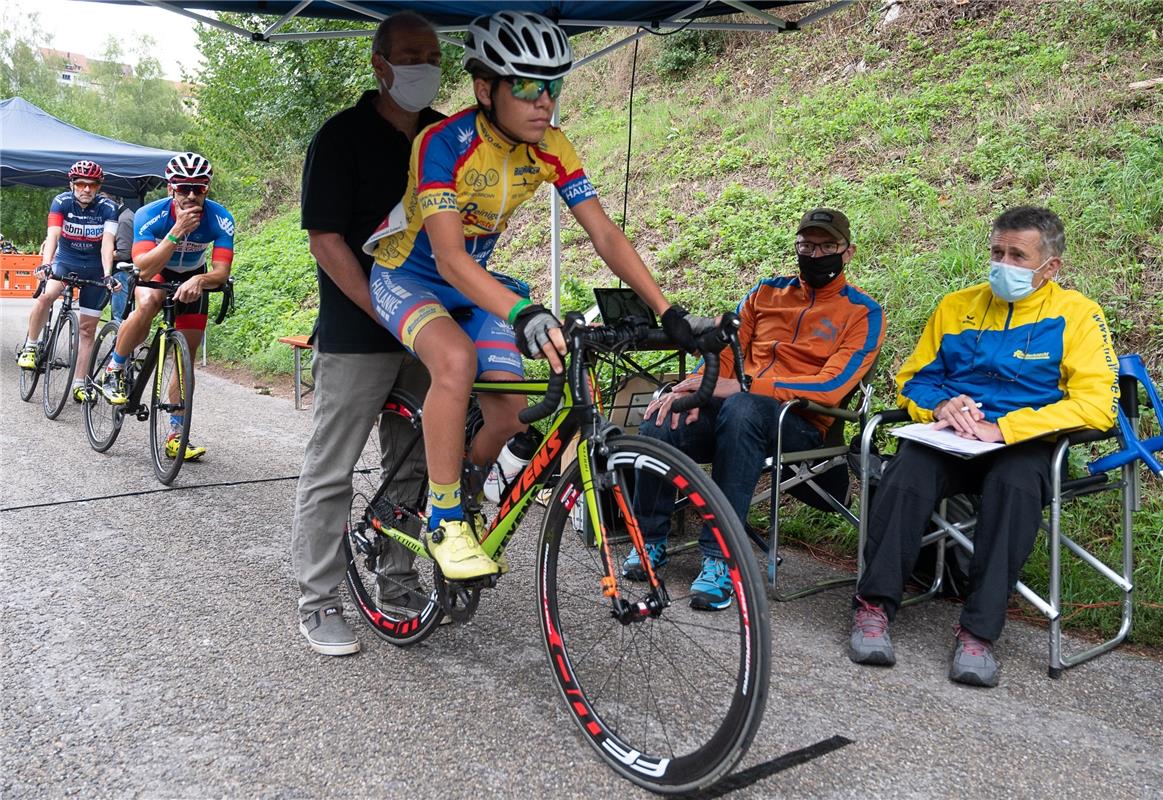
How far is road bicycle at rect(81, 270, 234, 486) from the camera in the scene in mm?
6164

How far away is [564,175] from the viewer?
320 centimetres

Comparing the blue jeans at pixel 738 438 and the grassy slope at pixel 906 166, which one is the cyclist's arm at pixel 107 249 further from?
the blue jeans at pixel 738 438

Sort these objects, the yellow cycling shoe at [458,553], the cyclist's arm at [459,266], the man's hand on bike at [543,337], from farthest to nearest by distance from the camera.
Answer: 1. the yellow cycling shoe at [458,553]
2. the cyclist's arm at [459,266]
3. the man's hand on bike at [543,337]

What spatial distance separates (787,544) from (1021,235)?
1.95m

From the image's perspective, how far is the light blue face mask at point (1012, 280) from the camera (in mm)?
3754

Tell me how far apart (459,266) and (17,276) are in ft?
83.2

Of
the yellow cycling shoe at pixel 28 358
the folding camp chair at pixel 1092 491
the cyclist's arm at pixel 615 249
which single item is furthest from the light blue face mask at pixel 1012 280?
the yellow cycling shoe at pixel 28 358

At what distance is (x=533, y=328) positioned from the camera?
254cm

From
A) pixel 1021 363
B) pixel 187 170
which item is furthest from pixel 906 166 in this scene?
pixel 187 170

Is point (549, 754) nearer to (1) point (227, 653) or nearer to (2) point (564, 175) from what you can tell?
(1) point (227, 653)

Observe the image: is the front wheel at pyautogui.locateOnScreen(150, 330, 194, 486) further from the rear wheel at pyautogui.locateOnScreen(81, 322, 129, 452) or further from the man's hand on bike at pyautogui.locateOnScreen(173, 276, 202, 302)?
the rear wheel at pyautogui.locateOnScreen(81, 322, 129, 452)

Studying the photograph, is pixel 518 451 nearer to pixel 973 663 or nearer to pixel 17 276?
pixel 973 663

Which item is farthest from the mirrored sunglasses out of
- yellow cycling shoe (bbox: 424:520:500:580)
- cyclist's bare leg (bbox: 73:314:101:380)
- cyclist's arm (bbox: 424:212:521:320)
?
yellow cycling shoe (bbox: 424:520:500:580)

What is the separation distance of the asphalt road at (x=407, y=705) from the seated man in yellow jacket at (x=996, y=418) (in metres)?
0.23
